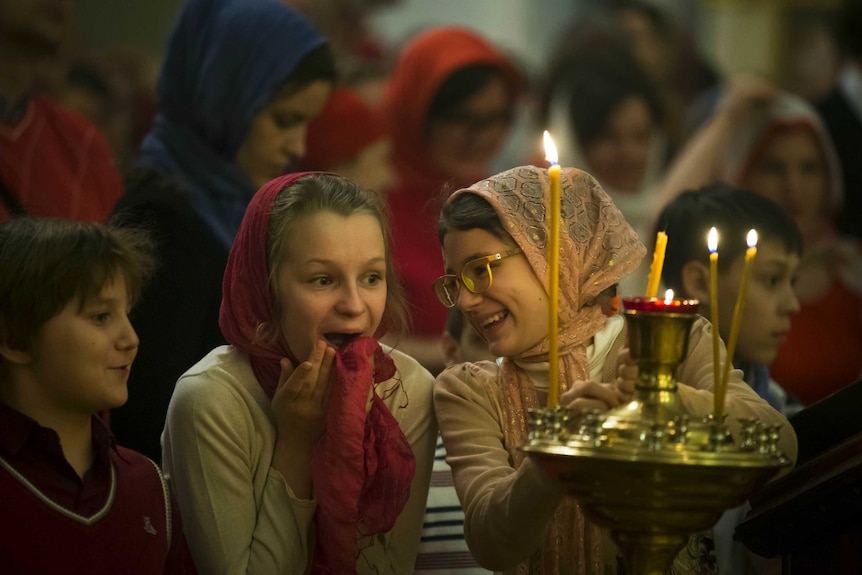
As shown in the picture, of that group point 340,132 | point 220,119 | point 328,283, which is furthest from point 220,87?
point 340,132

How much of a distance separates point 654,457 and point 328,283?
99 cm

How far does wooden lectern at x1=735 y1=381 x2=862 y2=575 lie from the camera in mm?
2164

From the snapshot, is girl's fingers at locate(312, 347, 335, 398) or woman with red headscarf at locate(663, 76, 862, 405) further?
woman with red headscarf at locate(663, 76, 862, 405)

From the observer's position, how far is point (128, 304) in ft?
7.68

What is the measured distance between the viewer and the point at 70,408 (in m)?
2.21

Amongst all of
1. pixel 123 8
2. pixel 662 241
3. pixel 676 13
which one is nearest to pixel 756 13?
pixel 676 13

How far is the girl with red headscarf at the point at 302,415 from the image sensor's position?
242 centimetres

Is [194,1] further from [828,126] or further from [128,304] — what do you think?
[828,126]

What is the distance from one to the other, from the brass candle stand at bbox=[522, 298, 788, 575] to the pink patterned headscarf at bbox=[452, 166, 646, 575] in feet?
1.85

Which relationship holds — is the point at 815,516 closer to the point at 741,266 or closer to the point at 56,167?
the point at 741,266

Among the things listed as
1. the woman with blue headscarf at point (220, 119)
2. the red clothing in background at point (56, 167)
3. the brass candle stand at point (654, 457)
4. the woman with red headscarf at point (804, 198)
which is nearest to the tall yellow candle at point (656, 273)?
the brass candle stand at point (654, 457)

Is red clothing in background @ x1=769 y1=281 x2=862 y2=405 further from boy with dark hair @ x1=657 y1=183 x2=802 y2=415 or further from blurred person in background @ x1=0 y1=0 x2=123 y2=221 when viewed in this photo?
blurred person in background @ x1=0 y1=0 x2=123 y2=221

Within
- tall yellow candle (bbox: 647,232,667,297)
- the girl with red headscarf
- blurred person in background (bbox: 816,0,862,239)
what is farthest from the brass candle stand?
blurred person in background (bbox: 816,0,862,239)

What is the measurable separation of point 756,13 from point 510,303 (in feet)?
17.2
